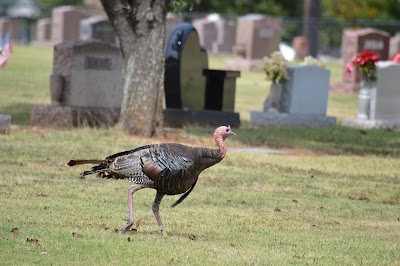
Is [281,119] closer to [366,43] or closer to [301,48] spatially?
[366,43]

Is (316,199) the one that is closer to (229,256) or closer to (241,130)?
(229,256)

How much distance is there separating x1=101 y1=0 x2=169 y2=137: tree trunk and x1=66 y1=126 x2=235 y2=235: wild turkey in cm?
956

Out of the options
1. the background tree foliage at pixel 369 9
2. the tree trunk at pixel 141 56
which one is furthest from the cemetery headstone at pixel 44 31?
the tree trunk at pixel 141 56

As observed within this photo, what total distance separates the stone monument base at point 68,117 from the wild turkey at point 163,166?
1091 centimetres

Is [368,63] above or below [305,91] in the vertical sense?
above

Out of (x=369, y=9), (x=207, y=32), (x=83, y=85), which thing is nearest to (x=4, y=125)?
(x=83, y=85)

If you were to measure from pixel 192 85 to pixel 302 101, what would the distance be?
108 inches

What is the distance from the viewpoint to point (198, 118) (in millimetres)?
23375

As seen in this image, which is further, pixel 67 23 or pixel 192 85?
pixel 67 23

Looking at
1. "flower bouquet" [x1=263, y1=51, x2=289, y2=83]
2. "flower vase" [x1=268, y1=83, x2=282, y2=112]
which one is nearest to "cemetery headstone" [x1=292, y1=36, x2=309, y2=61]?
"flower vase" [x1=268, y1=83, x2=282, y2=112]

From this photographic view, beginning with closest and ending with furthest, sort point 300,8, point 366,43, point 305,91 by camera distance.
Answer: point 305,91 → point 366,43 → point 300,8

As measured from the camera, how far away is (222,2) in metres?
70.0

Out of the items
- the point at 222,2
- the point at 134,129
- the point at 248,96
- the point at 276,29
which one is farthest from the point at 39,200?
the point at 222,2

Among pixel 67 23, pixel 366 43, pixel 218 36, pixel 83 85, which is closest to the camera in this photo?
pixel 83 85
